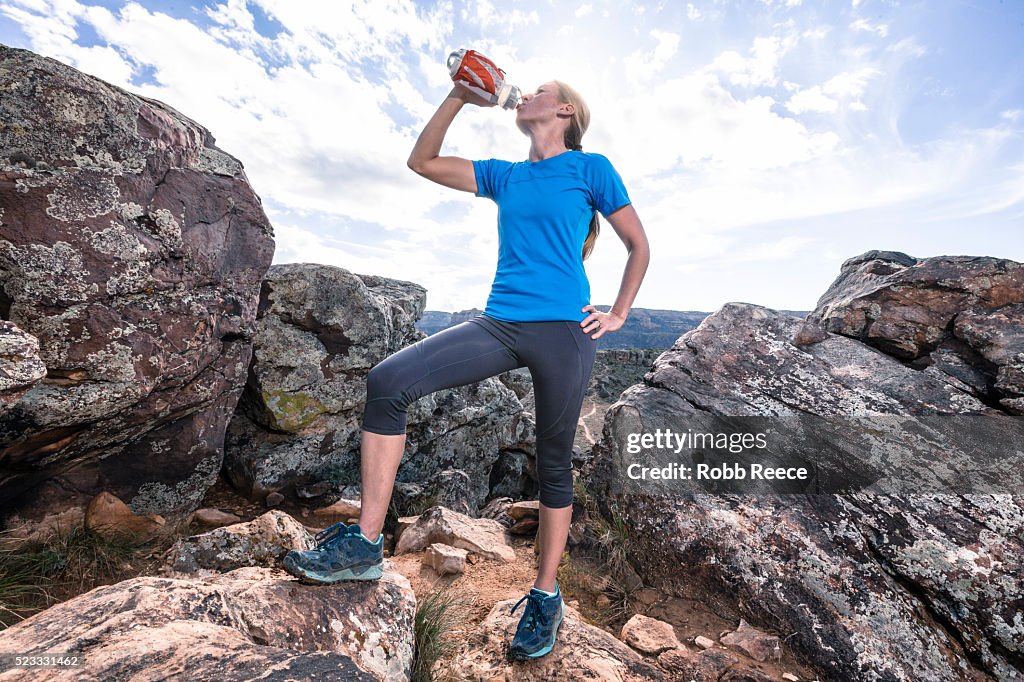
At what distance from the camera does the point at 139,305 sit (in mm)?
4285

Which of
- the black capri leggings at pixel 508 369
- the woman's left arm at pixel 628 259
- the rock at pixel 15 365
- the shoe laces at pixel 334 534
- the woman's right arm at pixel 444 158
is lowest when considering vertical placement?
the shoe laces at pixel 334 534

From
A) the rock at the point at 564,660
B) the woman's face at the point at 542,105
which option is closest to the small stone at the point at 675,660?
the rock at the point at 564,660

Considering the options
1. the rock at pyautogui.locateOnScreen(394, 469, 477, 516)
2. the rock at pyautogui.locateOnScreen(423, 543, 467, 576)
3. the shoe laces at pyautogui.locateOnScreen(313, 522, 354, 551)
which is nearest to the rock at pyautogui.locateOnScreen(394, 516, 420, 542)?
the rock at pyautogui.locateOnScreen(423, 543, 467, 576)

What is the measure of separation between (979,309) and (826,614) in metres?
4.12

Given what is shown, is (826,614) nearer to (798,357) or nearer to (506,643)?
(506,643)

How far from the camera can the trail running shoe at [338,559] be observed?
2566 millimetres

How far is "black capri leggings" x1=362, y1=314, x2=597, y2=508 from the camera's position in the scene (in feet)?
8.76

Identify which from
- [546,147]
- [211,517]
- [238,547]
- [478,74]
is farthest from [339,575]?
[211,517]

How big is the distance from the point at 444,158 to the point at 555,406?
180cm

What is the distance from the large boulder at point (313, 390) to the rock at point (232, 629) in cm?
404

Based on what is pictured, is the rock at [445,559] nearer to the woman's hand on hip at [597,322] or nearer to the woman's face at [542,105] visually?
the woman's hand on hip at [597,322]

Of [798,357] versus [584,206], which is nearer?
[584,206]

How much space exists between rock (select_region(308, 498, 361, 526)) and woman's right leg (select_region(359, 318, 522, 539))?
4.20 m

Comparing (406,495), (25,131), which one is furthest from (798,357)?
(25,131)
